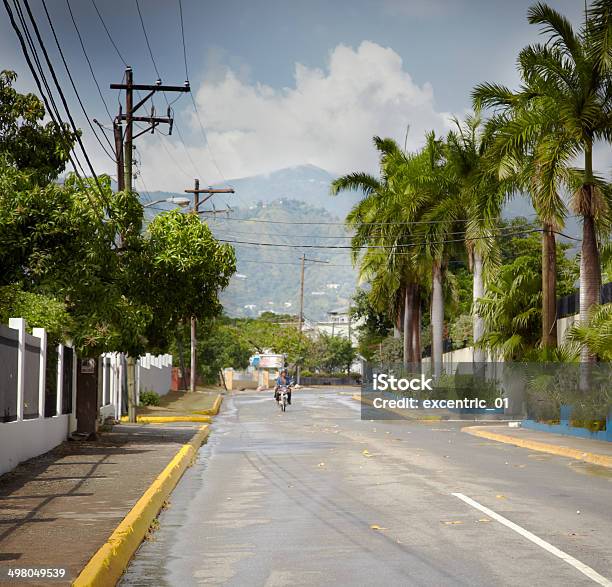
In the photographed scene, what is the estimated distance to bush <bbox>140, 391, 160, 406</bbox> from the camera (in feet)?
159

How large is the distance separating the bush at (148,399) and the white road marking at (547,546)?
115 ft

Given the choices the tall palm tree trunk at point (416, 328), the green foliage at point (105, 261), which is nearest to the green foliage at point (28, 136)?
the green foliage at point (105, 261)

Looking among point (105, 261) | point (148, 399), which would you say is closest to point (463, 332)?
point (148, 399)

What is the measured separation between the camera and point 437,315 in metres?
51.2

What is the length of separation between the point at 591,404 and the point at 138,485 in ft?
54.4

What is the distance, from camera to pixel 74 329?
23.2 m

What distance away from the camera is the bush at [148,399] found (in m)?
48.5

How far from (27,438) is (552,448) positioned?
12.3 meters

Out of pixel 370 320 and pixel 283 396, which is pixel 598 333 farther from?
pixel 370 320

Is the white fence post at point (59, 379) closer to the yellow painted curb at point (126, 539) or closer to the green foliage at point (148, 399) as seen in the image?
the yellow painted curb at point (126, 539)

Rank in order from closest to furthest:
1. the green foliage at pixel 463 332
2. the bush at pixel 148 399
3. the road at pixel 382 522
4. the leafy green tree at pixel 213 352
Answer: the road at pixel 382 522 < the bush at pixel 148 399 < the green foliage at pixel 463 332 < the leafy green tree at pixel 213 352

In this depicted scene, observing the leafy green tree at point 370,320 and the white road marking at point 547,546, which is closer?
the white road marking at point 547,546

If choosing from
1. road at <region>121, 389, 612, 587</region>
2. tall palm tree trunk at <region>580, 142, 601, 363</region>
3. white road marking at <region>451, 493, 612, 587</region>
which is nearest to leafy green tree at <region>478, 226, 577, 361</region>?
tall palm tree trunk at <region>580, 142, 601, 363</region>

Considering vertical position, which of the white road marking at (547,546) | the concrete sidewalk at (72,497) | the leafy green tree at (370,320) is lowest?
the white road marking at (547,546)
